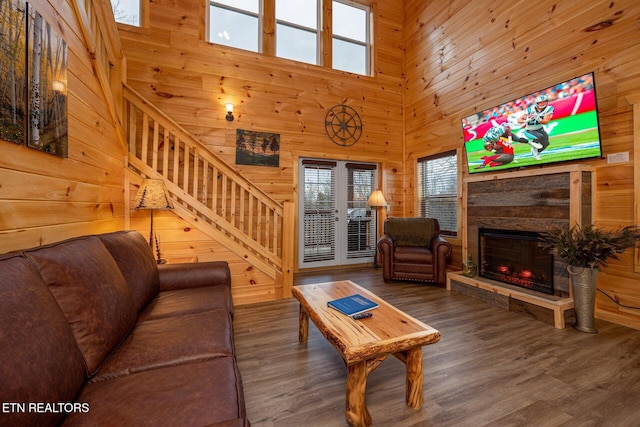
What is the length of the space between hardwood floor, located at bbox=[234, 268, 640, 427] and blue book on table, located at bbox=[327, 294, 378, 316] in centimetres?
47

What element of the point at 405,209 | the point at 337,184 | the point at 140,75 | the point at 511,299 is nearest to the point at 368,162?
the point at 337,184

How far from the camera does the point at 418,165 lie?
4.96 metres

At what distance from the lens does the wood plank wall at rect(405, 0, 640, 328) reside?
247cm

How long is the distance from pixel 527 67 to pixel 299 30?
11.6 ft

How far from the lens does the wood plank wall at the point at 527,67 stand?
2469mm

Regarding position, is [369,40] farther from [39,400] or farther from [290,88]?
[39,400]

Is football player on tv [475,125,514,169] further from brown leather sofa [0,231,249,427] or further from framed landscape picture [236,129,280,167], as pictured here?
brown leather sofa [0,231,249,427]

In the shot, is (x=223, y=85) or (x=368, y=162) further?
(x=368, y=162)

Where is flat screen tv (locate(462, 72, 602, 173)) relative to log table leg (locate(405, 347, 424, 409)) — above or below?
above

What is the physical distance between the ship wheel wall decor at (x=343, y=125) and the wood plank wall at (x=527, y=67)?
1098 millimetres

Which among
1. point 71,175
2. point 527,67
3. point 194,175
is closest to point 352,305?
point 71,175

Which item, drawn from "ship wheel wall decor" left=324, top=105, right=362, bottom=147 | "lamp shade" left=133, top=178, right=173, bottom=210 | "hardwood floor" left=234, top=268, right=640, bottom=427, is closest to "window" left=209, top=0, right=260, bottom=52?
"ship wheel wall decor" left=324, top=105, right=362, bottom=147

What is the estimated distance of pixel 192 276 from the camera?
2.18m

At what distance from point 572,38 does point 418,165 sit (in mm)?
2497
